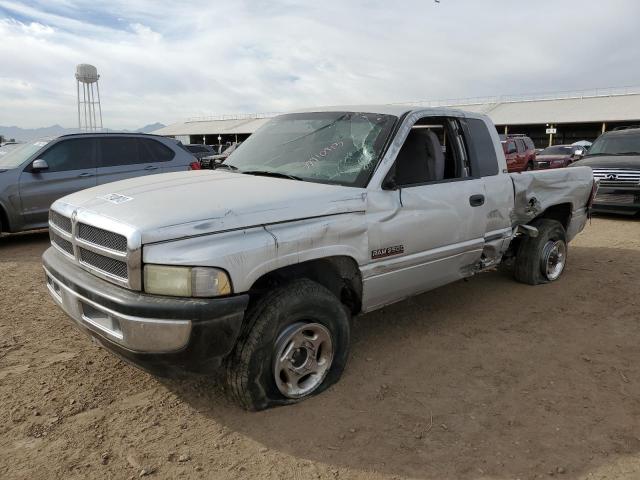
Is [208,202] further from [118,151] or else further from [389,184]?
[118,151]

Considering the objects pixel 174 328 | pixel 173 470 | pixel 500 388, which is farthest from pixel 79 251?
pixel 500 388

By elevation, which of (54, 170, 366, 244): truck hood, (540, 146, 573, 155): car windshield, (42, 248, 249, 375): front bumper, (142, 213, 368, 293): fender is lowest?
(42, 248, 249, 375): front bumper

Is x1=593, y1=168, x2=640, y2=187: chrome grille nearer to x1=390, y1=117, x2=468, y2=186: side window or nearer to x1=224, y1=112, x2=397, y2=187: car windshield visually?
x1=390, y1=117, x2=468, y2=186: side window

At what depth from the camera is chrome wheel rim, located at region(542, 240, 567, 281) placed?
5699 millimetres

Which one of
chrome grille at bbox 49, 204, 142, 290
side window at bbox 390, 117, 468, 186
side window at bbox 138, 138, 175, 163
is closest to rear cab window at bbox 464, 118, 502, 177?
side window at bbox 390, 117, 468, 186

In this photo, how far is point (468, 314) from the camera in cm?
489

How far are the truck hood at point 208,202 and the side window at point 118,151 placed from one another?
499 centimetres

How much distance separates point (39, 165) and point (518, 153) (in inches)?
591

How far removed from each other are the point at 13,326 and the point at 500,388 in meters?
3.97

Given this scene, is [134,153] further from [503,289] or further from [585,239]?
[585,239]

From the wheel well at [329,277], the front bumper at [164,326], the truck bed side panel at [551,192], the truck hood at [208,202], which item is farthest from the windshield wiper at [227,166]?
the truck bed side panel at [551,192]

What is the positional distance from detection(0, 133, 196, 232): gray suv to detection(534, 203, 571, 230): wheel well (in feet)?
18.7

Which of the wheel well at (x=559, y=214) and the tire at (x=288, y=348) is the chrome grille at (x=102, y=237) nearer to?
the tire at (x=288, y=348)

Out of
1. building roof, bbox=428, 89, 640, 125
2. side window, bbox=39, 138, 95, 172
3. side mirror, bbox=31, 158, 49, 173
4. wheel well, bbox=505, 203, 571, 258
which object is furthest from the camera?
building roof, bbox=428, 89, 640, 125
